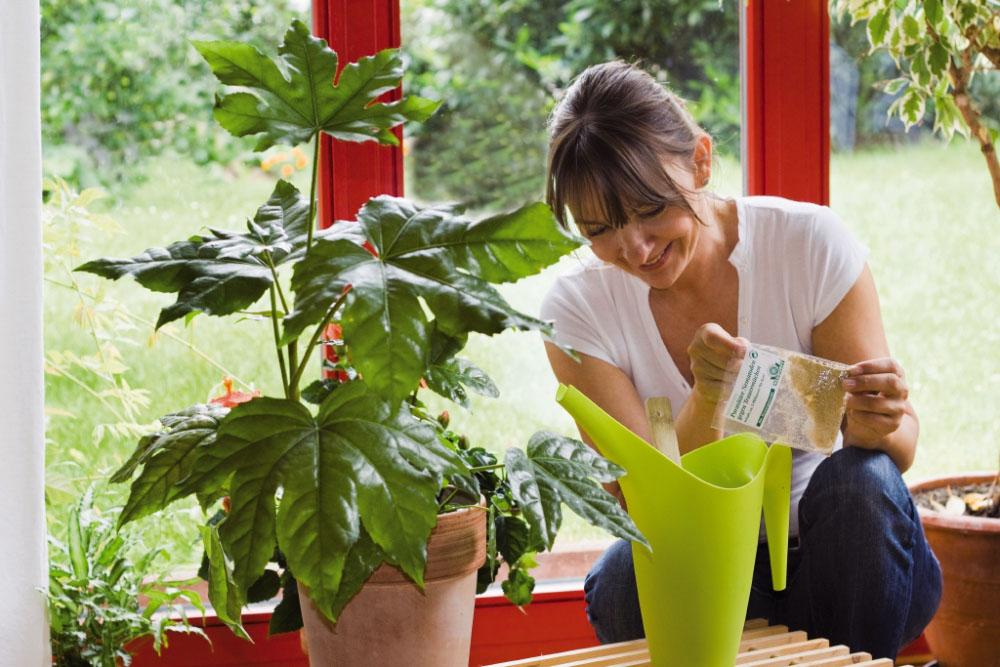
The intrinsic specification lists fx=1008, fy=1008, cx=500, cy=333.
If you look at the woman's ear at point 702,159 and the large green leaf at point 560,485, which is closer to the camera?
the large green leaf at point 560,485

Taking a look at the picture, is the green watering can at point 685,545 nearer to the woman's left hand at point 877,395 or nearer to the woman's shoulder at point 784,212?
the woman's left hand at point 877,395

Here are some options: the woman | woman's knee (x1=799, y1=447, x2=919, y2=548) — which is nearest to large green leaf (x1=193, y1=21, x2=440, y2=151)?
the woman

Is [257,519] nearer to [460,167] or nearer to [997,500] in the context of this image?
[460,167]

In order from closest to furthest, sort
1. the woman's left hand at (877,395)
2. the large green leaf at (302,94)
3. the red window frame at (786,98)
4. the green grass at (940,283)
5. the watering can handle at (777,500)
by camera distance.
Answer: the large green leaf at (302,94)
the watering can handle at (777,500)
the woman's left hand at (877,395)
the red window frame at (786,98)
the green grass at (940,283)

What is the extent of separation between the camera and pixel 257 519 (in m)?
0.80

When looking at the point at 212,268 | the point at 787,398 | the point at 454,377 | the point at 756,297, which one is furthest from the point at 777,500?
the point at 212,268

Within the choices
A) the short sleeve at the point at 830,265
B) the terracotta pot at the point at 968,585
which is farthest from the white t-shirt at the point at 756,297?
the terracotta pot at the point at 968,585

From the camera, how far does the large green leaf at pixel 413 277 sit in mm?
763

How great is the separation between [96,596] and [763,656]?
910 millimetres

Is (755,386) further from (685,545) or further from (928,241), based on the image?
(928,241)

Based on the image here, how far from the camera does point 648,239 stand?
1333 mm

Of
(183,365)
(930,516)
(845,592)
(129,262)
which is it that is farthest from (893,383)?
(183,365)

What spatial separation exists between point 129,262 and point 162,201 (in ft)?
2.91

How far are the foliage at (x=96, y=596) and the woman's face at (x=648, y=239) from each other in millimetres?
758
